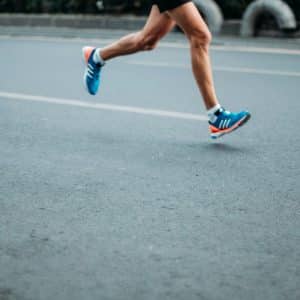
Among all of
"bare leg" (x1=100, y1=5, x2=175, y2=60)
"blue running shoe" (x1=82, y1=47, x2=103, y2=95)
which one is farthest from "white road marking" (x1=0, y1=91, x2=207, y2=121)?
"bare leg" (x1=100, y1=5, x2=175, y2=60)

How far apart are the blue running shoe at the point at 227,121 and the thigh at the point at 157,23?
30.4 inches

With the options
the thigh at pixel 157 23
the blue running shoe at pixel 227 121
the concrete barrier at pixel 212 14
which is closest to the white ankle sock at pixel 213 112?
the blue running shoe at pixel 227 121

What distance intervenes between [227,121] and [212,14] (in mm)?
10236

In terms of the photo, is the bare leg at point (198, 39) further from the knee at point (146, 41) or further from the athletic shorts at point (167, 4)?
the knee at point (146, 41)

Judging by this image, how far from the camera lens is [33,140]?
228 inches

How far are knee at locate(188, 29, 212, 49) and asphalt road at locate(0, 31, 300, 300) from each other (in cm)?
64

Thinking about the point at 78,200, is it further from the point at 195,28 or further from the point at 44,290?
the point at 195,28

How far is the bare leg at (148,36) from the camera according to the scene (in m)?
6.03

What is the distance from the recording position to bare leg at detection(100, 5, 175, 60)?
6027 millimetres

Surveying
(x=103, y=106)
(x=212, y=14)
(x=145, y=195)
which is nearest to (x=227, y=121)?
(x=145, y=195)

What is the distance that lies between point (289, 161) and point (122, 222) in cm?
165

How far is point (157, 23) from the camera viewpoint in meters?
6.04

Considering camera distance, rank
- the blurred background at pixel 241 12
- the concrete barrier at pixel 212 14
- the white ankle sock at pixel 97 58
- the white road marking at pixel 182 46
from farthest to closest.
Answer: the concrete barrier at pixel 212 14
the blurred background at pixel 241 12
the white road marking at pixel 182 46
the white ankle sock at pixel 97 58

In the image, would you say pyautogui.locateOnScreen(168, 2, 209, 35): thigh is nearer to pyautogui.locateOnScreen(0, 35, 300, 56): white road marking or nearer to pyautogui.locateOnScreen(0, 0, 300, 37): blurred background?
pyautogui.locateOnScreen(0, 35, 300, 56): white road marking
